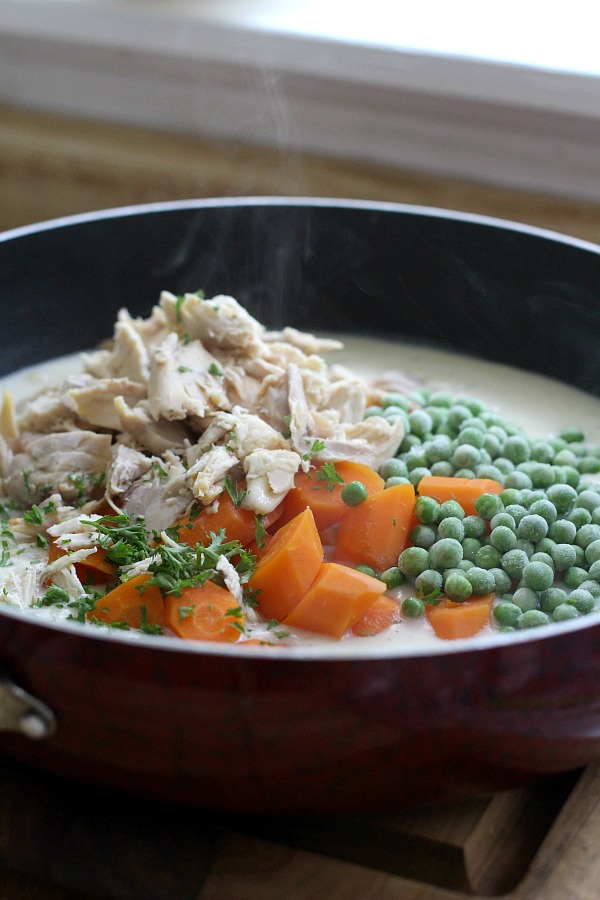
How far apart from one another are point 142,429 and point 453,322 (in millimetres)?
1080

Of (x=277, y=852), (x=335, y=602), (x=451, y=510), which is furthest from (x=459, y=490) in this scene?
(x=277, y=852)

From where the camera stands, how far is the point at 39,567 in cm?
192

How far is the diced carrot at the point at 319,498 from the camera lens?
6.42 feet

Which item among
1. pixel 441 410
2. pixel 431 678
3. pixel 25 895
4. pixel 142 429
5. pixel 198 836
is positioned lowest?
pixel 25 895

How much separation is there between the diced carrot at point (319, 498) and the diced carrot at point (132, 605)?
1.17 feet

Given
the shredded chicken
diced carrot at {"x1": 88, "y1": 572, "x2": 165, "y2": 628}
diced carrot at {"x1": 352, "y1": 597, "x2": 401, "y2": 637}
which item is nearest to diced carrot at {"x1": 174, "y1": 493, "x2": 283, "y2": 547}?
the shredded chicken

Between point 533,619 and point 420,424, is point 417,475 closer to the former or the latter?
point 420,424

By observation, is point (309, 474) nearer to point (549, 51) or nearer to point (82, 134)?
point (549, 51)

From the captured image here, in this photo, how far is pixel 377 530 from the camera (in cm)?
194

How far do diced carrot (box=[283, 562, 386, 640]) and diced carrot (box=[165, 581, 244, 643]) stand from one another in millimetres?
122

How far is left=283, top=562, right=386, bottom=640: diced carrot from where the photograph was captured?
5.59 ft

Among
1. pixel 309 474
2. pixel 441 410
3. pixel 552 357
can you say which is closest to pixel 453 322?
pixel 552 357

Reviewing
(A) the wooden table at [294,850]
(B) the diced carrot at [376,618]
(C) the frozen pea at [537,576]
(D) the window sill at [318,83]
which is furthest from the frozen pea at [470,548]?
(D) the window sill at [318,83]

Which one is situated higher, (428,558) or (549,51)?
(549,51)
